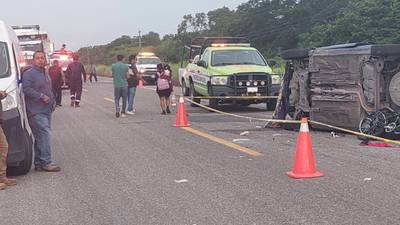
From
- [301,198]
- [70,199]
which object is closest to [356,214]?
[301,198]

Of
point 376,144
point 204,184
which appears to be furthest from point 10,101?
point 376,144

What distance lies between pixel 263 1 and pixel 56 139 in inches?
2809

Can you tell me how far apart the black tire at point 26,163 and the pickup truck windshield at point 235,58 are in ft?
34.6

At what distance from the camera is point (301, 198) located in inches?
254

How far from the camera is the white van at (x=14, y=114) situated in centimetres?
765

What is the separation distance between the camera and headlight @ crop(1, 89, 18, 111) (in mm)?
7578

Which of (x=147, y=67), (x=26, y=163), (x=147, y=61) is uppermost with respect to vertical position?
(x=147, y=61)

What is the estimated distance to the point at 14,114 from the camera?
7.66 metres

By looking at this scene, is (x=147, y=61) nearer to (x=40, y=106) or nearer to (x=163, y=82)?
(x=163, y=82)

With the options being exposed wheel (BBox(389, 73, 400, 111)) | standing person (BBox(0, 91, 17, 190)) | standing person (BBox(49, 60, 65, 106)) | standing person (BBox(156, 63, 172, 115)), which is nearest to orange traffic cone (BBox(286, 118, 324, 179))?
standing person (BBox(0, 91, 17, 190))

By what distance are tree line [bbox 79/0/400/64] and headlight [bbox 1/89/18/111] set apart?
43.4 metres

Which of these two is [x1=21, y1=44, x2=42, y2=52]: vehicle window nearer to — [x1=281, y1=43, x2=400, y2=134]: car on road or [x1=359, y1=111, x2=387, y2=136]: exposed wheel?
[x1=281, y1=43, x2=400, y2=134]: car on road

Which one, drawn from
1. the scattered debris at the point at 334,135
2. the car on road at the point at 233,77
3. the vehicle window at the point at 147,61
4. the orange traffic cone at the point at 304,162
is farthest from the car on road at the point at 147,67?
Answer: the orange traffic cone at the point at 304,162

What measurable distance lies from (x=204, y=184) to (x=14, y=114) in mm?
2689
